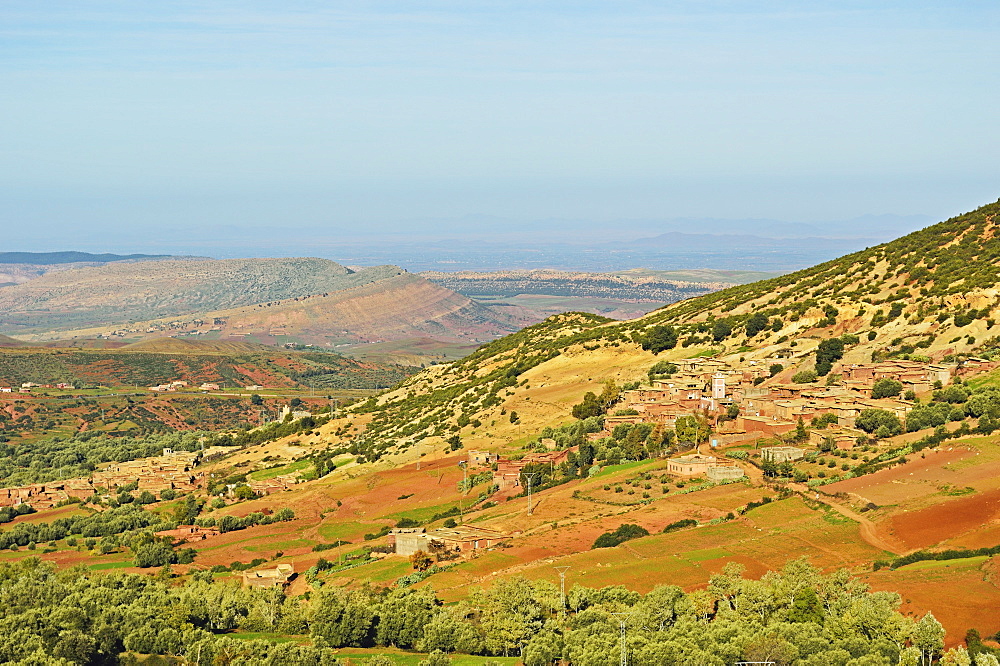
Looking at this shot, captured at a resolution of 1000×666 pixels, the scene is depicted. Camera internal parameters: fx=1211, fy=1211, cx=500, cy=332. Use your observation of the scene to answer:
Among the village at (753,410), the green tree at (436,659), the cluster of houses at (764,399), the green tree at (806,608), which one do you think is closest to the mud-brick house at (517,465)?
the village at (753,410)

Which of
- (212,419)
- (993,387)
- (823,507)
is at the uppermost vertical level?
(993,387)

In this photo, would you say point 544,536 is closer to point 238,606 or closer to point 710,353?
point 238,606

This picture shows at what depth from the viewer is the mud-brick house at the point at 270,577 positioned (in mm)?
47719

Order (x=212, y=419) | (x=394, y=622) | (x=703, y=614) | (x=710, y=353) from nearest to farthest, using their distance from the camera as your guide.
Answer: (x=703, y=614) < (x=394, y=622) < (x=710, y=353) < (x=212, y=419)

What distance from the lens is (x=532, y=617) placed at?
35.9 metres

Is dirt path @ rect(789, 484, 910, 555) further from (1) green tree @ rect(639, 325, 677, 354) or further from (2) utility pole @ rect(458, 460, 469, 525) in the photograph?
(1) green tree @ rect(639, 325, 677, 354)

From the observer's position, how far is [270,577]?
48.5 metres

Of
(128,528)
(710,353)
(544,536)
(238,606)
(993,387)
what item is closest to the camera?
(238,606)

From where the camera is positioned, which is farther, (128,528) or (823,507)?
(128,528)

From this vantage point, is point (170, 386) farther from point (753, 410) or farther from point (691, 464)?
point (691, 464)

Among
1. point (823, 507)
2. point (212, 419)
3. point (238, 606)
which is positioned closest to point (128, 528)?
point (238, 606)

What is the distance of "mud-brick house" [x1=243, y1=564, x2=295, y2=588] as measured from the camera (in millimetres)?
47719

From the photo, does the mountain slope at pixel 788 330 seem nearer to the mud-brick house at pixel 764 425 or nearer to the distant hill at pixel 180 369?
the mud-brick house at pixel 764 425

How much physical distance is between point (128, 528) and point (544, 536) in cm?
3008
